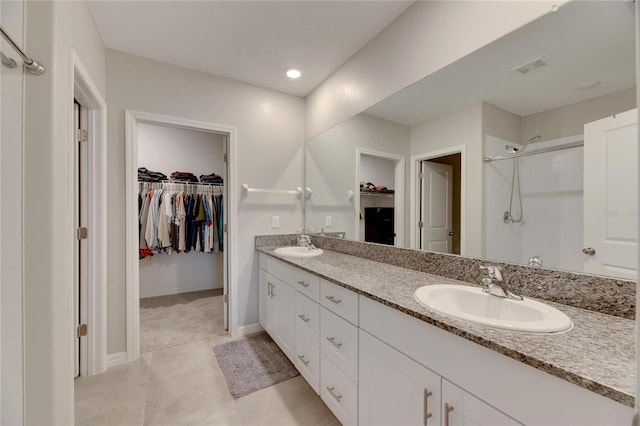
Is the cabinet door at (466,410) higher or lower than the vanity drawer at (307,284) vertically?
lower

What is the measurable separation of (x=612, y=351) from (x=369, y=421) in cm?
92

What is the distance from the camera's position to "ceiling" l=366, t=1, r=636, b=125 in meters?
0.92

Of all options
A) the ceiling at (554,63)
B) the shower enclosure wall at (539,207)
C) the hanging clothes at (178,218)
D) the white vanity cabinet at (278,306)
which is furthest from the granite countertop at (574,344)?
the hanging clothes at (178,218)

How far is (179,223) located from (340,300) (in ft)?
9.58

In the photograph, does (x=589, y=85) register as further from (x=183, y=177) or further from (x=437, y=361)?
(x=183, y=177)

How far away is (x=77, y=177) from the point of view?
73.0 inches

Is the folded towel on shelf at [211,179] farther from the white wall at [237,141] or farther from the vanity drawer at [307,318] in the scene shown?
the vanity drawer at [307,318]

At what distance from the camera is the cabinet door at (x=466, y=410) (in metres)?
0.71

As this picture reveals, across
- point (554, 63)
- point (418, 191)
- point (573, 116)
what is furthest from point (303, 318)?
point (554, 63)

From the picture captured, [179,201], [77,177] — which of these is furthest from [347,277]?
[179,201]

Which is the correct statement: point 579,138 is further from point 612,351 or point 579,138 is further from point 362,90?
point 362,90

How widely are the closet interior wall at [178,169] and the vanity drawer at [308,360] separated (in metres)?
2.67

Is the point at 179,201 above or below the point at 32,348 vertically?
above

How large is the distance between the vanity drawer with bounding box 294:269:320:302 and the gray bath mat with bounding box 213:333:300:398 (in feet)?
2.22
